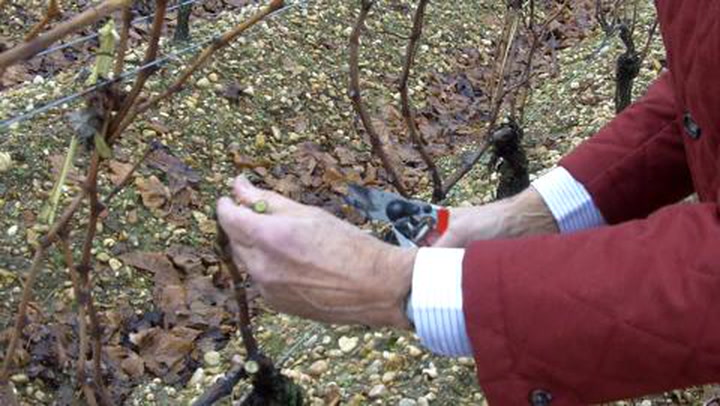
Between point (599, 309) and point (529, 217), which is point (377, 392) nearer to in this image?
point (529, 217)

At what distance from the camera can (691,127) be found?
59.3 inches

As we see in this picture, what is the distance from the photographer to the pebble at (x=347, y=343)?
2891mm

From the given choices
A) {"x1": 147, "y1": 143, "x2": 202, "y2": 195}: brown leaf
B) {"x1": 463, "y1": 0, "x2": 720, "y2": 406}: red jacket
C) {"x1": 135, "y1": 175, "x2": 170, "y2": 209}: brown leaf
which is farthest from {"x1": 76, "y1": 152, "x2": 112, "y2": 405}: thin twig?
{"x1": 147, "y1": 143, "x2": 202, "y2": 195}: brown leaf

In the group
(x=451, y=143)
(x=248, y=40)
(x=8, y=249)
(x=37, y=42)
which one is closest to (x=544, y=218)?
(x=37, y=42)

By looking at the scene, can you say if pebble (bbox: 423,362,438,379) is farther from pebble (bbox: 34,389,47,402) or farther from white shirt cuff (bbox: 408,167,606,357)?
white shirt cuff (bbox: 408,167,606,357)

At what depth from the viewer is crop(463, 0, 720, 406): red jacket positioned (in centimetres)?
126

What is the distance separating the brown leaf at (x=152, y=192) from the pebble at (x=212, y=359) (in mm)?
952

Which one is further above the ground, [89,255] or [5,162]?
[89,255]

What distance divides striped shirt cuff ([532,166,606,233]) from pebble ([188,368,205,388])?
1447mm

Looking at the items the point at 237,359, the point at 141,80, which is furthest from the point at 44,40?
the point at 237,359

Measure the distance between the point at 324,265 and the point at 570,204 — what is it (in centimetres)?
72

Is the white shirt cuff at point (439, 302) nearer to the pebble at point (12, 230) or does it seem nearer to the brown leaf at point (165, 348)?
the brown leaf at point (165, 348)

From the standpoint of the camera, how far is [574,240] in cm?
134

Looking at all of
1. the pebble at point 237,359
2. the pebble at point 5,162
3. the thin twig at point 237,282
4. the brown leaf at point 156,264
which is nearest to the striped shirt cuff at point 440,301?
A: the thin twig at point 237,282
